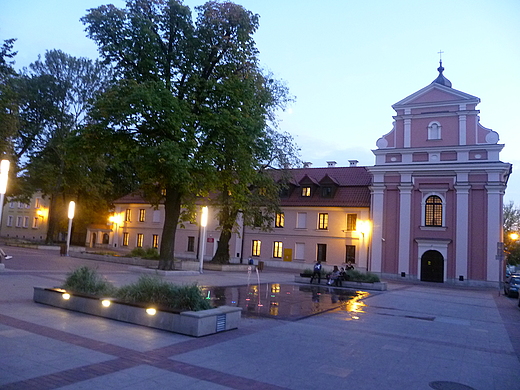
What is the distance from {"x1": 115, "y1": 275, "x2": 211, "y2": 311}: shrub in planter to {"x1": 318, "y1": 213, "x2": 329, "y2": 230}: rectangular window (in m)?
35.4

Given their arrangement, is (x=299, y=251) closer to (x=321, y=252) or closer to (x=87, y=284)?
(x=321, y=252)

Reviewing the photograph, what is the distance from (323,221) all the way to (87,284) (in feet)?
117

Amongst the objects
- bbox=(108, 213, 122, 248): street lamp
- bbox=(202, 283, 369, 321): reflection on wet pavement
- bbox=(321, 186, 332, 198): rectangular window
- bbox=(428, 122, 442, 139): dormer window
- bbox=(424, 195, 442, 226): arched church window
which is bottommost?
bbox=(202, 283, 369, 321): reflection on wet pavement

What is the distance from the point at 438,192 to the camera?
37.9 metres

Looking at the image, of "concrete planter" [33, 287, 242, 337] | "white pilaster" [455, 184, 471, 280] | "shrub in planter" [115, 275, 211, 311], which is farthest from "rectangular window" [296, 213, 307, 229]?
"concrete planter" [33, 287, 242, 337]

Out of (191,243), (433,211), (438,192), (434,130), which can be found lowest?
(191,243)

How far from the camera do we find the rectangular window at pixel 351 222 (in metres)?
43.7

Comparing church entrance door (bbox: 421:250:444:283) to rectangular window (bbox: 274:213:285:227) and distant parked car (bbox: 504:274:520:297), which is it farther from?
rectangular window (bbox: 274:213:285:227)

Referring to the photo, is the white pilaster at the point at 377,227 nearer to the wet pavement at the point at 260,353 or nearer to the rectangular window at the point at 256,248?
the rectangular window at the point at 256,248

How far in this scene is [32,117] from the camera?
1587 inches

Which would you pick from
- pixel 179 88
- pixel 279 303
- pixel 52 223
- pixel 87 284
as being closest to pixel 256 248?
pixel 52 223

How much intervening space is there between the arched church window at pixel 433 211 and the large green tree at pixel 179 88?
69.6ft

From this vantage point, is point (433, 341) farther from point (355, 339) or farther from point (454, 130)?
point (454, 130)

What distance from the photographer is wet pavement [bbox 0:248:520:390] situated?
641 centimetres
